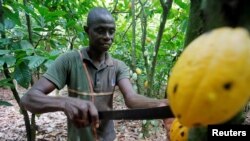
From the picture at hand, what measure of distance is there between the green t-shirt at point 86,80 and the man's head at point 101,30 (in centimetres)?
14

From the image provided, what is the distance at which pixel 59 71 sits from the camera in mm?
1947

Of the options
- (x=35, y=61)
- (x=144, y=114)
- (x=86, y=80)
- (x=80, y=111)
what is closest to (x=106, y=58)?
(x=86, y=80)

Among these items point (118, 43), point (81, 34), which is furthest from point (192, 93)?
point (118, 43)

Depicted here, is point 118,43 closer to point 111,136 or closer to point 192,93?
point 111,136

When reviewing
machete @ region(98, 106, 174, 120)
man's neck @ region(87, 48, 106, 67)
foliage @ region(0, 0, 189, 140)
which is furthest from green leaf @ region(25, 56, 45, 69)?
machete @ region(98, 106, 174, 120)

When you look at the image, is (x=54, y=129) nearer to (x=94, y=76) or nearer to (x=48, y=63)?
(x=94, y=76)

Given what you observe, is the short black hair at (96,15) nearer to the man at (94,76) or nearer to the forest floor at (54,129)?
the man at (94,76)

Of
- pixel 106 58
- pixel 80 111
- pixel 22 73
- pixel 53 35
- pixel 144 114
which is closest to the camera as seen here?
pixel 144 114

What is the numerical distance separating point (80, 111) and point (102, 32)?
881 mm

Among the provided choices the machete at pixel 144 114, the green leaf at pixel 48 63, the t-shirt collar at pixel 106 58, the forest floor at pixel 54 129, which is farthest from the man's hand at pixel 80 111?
the forest floor at pixel 54 129

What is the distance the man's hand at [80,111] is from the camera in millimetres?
1157

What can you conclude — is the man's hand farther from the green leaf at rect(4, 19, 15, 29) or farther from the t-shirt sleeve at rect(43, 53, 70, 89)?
the green leaf at rect(4, 19, 15, 29)

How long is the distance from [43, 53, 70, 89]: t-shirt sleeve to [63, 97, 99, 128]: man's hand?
0.64m

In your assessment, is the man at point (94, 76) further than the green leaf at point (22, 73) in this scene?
No
